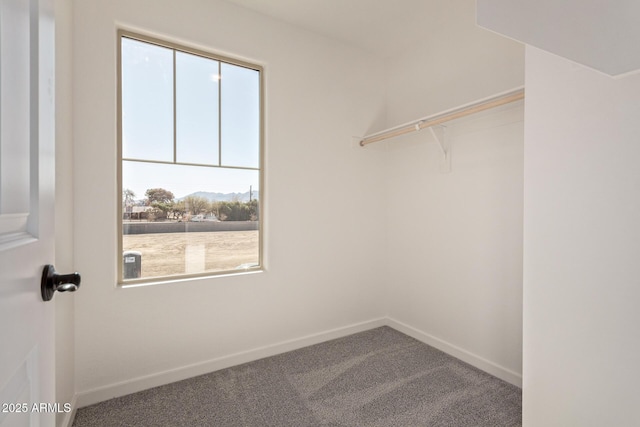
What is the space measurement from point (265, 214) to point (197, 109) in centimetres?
89

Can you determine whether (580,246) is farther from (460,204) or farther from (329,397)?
(329,397)

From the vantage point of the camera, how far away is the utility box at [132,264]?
1966 millimetres

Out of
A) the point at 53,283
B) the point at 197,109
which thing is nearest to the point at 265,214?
the point at 197,109

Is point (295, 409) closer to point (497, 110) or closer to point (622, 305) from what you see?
point (622, 305)

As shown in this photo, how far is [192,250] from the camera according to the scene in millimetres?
2191

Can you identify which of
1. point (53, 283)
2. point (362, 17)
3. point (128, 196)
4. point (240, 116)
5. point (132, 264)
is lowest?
point (132, 264)

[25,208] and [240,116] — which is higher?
[240,116]

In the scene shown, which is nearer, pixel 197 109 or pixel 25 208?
pixel 25 208

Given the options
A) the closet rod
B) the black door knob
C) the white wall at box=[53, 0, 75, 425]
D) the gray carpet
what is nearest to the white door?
the black door knob

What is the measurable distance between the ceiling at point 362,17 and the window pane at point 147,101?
700 millimetres

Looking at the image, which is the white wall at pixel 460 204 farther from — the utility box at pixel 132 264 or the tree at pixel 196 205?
the utility box at pixel 132 264

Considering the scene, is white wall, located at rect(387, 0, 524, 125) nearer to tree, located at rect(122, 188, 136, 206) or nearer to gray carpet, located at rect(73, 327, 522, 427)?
gray carpet, located at rect(73, 327, 522, 427)

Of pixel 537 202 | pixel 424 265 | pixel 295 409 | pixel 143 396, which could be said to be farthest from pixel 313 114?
pixel 143 396

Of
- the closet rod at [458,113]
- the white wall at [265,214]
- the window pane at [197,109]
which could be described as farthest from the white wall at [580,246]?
the window pane at [197,109]
